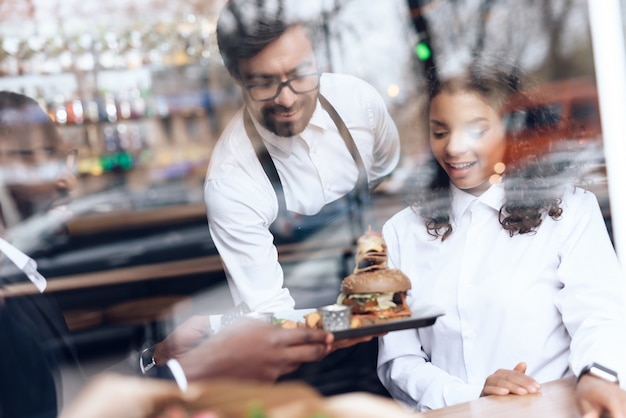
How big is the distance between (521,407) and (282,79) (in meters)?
1.18

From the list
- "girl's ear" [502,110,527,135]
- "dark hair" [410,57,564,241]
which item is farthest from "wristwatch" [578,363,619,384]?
"girl's ear" [502,110,527,135]

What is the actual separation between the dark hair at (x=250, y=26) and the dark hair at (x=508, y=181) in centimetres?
57

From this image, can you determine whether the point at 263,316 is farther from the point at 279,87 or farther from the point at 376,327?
the point at 279,87

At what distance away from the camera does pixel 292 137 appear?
7.79ft

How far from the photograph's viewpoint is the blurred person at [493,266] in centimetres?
199

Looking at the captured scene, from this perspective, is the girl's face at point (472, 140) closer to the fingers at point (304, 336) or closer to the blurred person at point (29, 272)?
the fingers at point (304, 336)

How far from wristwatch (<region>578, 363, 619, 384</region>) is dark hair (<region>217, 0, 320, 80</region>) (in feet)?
4.32

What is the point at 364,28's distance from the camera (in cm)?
313

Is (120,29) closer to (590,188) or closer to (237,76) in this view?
(237,76)

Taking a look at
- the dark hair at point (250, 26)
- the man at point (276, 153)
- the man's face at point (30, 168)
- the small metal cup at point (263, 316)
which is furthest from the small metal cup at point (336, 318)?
the man's face at point (30, 168)

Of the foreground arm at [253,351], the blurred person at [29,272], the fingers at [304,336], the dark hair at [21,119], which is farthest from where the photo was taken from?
the dark hair at [21,119]

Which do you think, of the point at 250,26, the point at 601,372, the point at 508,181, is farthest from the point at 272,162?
the point at 601,372

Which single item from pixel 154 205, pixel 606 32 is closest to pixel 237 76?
pixel 606 32

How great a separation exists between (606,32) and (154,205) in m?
3.30
